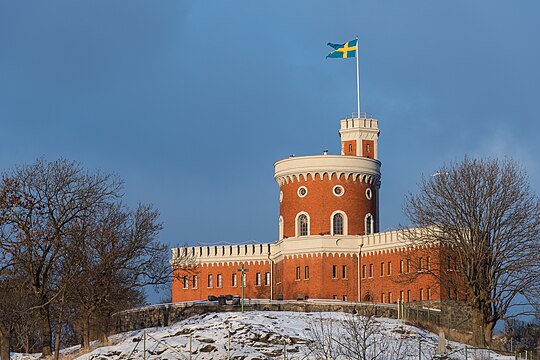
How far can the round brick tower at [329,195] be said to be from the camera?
9100cm

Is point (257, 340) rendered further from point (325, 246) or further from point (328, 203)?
point (328, 203)

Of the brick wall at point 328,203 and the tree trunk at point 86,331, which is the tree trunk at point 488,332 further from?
the brick wall at point 328,203

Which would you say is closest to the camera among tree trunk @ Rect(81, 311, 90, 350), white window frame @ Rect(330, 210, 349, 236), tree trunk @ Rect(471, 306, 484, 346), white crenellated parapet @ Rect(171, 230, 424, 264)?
tree trunk @ Rect(471, 306, 484, 346)

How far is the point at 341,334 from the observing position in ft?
185

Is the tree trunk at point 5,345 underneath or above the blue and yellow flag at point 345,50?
underneath

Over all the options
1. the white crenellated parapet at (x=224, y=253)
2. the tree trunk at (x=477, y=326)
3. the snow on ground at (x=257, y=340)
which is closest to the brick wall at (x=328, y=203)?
the white crenellated parapet at (x=224, y=253)

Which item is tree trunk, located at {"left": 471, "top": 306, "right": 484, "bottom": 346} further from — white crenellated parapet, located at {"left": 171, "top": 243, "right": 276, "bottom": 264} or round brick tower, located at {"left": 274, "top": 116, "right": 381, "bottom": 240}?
white crenellated parapet, located at {"left": 171, "top": 243, "right": 276, "bottom": 264}

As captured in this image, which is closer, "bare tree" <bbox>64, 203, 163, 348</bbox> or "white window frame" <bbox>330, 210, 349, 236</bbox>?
"bare tree" <bbox>64, 203, 163, 348</bbox>

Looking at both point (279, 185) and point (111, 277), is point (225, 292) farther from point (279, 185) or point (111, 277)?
point (111, 277)

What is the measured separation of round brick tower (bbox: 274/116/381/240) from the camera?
9100 cm

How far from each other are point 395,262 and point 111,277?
89.7 feet

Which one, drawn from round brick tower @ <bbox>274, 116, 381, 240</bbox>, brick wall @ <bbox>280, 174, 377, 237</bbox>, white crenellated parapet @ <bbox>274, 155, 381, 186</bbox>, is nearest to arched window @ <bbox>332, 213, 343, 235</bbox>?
round brick tower @ <bbox>274, 116, 381, 240</bbox>

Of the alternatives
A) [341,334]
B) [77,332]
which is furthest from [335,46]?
[341,334]

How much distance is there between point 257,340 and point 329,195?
3607 cm
